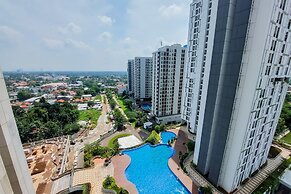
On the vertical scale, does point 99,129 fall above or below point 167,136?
below

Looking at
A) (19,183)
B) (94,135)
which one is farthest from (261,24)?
(94,135)

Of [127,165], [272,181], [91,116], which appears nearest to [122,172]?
[127,165]

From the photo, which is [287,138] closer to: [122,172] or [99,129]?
[122,172]

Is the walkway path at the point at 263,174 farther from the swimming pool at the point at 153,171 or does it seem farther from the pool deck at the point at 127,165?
the swimming pool at the point at 153,171

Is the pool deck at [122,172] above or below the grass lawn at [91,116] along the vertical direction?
above

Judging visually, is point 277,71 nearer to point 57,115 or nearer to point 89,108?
point 57,115

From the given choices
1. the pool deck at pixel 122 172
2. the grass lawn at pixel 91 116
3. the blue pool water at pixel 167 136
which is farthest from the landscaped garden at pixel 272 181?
the grass lawn at pixel 91 116
